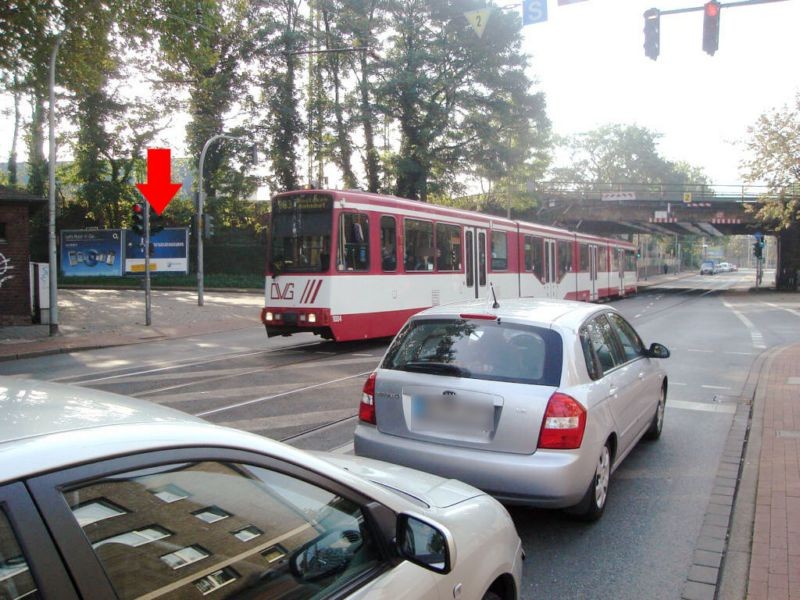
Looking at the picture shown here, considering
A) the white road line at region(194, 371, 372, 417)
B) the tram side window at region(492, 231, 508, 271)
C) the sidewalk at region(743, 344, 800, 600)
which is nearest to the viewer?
the sidewalk at region(743, 344, 800, 600)

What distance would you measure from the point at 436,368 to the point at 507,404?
0.60m

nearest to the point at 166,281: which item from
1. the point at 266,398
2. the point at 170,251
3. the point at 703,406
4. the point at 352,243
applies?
the point at 170,251

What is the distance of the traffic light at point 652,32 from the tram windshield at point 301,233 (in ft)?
20.7

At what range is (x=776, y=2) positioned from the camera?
10359 millimetres

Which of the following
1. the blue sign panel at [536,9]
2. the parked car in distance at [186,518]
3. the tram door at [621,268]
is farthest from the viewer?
the tram door at [621,268]

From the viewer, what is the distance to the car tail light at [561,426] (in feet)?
14.6

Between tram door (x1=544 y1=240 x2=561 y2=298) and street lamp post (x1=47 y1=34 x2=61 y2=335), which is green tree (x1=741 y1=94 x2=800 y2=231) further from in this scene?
street lamp post (x1=47 y1=34 x2=61 y2=335)

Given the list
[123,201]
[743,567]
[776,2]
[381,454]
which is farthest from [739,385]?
[123,201]

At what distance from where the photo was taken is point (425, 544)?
2.17 m

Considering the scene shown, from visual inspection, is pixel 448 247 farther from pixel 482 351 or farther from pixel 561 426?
pixel 561 426

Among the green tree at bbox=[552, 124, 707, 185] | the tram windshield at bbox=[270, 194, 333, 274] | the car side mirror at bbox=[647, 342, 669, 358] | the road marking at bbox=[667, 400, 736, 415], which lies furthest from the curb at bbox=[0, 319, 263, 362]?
the green tree at bbox=[552, 124, 707, 185]

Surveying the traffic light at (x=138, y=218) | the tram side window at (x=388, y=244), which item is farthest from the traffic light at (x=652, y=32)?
the traffic light at (x=138, y=218)

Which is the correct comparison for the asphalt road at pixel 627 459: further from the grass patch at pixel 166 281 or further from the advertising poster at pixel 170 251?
the grass patch at pixel 166 281

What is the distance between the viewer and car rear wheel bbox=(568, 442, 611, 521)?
470 centimetres
